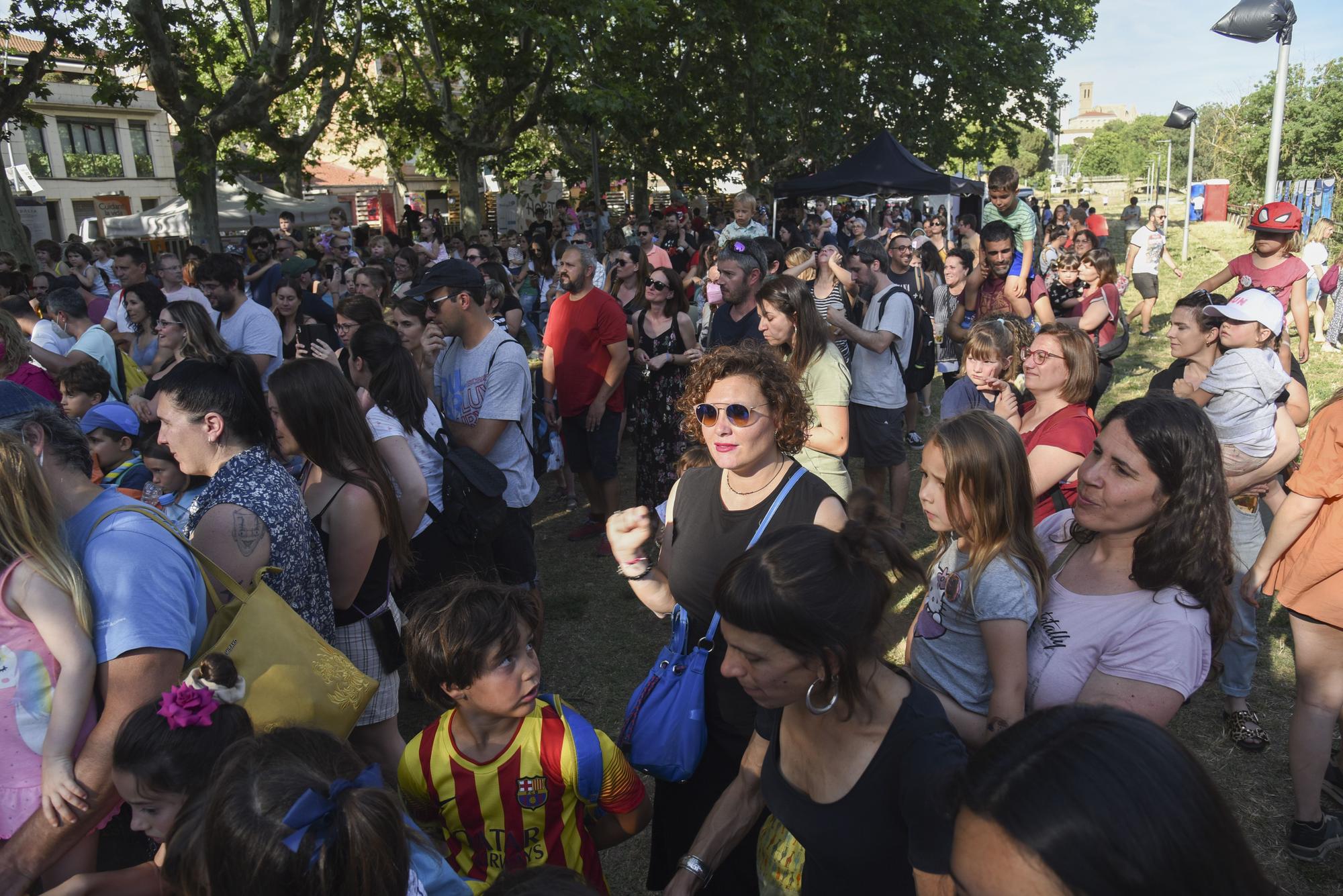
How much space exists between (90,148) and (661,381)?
46879mm

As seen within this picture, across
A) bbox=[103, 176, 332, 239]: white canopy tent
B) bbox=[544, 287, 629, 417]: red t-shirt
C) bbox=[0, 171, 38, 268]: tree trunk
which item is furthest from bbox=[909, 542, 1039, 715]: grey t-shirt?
bbox=[103, 176, 332, 239]: white canopy tent

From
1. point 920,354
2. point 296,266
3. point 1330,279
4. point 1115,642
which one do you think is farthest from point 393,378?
point 1330,279

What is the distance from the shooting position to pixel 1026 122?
33.4 metres

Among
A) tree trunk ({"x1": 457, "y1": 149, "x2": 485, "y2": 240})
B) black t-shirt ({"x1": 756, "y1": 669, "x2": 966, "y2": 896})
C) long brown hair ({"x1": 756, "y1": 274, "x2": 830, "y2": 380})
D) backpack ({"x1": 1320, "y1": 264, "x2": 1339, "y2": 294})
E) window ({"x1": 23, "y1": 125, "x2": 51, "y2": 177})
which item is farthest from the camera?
window ({"x1": 23, "y1": 125, "x2": 51, "y2": 177})

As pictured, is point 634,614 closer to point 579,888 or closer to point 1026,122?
point 579,888

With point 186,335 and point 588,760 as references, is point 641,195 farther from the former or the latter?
point 588,760

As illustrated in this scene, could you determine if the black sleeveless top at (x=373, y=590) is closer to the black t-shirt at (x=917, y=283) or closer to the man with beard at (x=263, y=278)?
the man with beard at (x=263, y=278)

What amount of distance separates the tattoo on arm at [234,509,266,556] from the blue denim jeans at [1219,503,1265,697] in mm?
3757

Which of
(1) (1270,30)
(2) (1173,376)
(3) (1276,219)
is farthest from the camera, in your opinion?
(1) (1270,30)

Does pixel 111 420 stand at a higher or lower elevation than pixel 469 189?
lower

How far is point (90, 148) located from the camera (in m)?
40.4

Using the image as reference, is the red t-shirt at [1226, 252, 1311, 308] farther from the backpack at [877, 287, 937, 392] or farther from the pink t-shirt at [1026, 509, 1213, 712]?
the pink t-shirt at [1026, 509, 1213, 712]

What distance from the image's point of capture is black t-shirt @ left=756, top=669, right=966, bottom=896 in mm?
1434

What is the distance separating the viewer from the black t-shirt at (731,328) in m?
4.71
